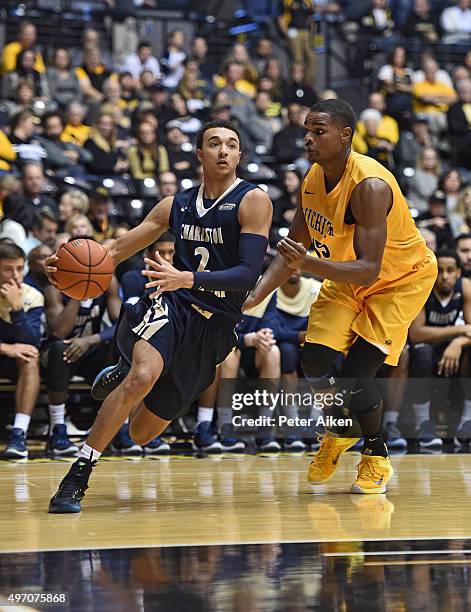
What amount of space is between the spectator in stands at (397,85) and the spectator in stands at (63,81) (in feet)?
13.5

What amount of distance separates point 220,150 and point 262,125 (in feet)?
27.0

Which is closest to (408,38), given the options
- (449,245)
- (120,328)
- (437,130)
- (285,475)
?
(437,130)

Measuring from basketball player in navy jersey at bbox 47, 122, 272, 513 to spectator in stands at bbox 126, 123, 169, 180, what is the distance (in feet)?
19.8

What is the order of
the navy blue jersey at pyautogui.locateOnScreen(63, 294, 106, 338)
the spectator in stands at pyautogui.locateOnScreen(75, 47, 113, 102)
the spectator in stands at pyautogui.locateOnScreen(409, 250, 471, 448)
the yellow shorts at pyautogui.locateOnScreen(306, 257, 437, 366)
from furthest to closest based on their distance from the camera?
1. the spectator in stands at pyautogui.locateOnScreen(75, 47, 113, 102)
2. the spectator in stands at pyautogui.locateOnScreen(409, 250, 471, 448)
3. the navy blue jersey at pyautogui.locateOnScreen(63, 294, 106, 338)
4. the yellow shorts at pyautogui.locateOnScreen(306, 257, 437, 366)

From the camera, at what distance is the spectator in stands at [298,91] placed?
14438mm

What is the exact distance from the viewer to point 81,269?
17.6 ft

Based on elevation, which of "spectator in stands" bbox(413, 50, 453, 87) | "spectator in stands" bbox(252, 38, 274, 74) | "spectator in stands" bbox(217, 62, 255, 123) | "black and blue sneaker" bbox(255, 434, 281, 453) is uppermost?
"spectator in stands" bbox(252, 38, 274, 74)

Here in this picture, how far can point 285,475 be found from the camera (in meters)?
6.85

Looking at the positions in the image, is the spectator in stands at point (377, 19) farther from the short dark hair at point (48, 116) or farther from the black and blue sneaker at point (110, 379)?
the black and blue sneaker at point (110, 379)

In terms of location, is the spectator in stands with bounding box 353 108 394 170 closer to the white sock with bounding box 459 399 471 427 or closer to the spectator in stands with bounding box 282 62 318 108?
the spectator in stands with bounding box 282 62 318 108

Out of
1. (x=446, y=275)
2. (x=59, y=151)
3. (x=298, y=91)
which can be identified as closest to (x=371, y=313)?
(x=446, y=275)

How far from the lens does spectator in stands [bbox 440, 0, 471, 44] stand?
661 inches

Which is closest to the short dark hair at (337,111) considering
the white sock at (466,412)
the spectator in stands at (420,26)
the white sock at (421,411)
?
the white sock at (421,411)

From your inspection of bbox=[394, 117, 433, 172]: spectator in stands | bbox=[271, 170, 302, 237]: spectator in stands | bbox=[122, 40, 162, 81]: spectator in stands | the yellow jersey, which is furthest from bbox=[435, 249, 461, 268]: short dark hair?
bbox=[122, 40, 162, 81]: spectator in stands
